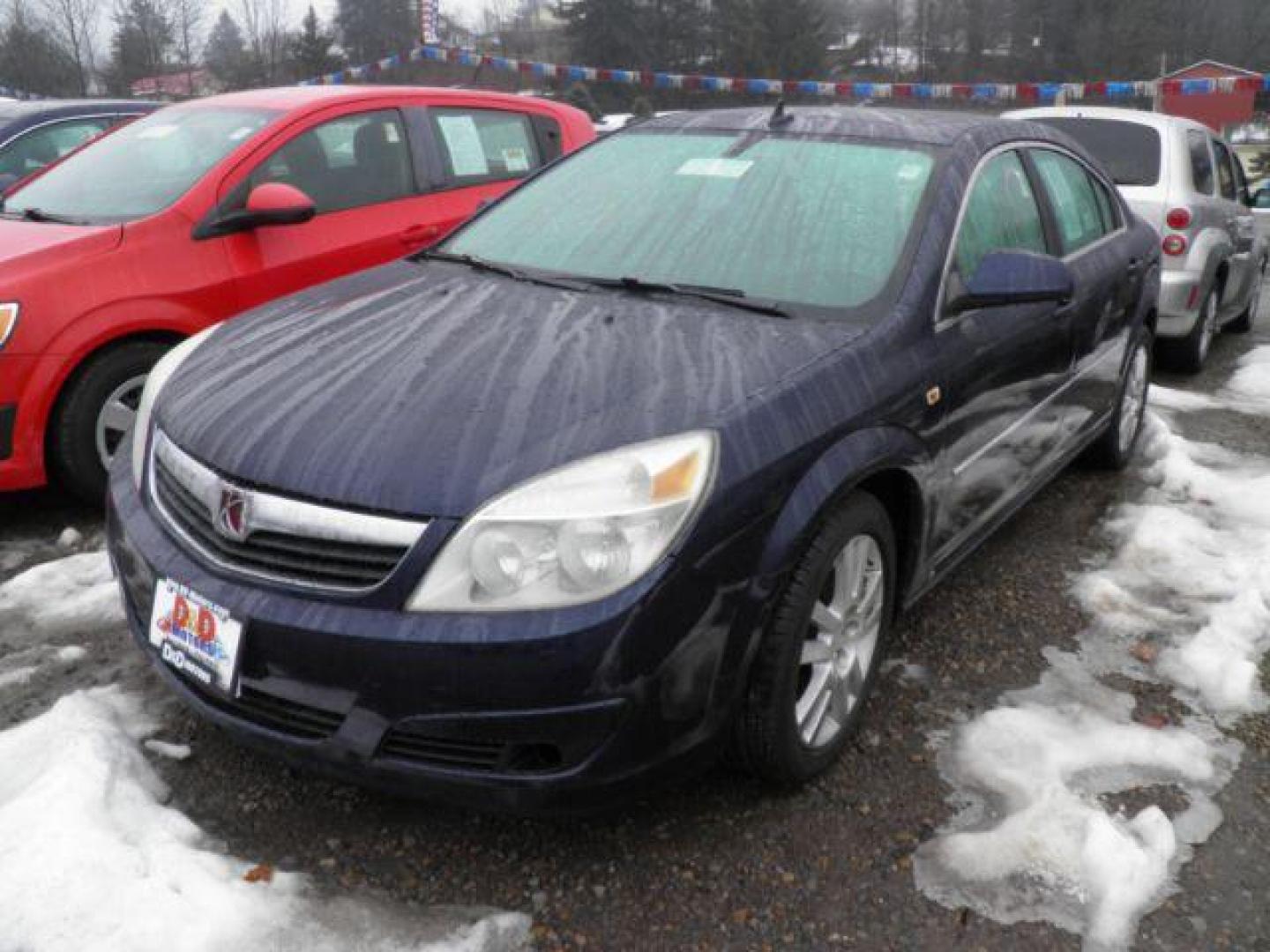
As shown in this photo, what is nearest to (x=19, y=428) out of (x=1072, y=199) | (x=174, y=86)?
(x=1072, y=199)

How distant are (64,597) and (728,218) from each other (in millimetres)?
2342

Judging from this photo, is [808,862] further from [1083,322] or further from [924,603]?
[1083,322]

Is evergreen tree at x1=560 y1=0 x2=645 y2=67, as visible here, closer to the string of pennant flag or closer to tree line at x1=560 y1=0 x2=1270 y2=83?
tree line at x1=560 y1=0 x2=1270 y2=83

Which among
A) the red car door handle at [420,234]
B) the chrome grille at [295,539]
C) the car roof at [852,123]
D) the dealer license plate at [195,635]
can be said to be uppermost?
the car roof at [852,123]

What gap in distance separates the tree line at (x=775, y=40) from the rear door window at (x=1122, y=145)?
34.6 m

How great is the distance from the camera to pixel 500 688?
6.55 feet

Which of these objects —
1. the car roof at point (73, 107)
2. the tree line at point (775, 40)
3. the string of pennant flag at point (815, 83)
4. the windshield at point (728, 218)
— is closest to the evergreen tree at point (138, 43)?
the tree line at point (775, 40)

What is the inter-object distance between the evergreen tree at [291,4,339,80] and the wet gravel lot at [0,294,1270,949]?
43.4 m

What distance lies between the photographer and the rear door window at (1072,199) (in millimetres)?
3865

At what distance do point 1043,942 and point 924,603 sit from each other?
4.94ft

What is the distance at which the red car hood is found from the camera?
388 cm

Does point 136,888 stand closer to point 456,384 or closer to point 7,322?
point 456,384

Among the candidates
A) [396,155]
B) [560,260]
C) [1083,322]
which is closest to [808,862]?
[560,260]

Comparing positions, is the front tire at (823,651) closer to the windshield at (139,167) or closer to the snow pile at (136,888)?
the snow pile at (136,888)
